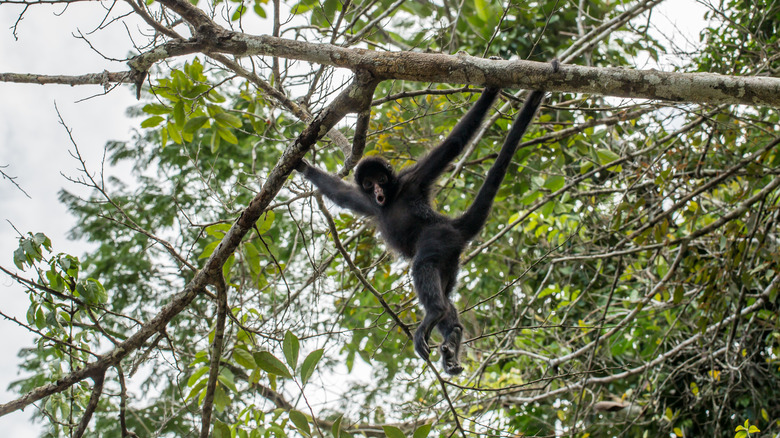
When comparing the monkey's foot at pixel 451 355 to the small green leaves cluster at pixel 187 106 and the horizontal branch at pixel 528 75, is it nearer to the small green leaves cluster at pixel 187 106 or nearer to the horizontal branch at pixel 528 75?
the horizontal branch at pixel 528 75

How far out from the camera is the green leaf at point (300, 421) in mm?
3885

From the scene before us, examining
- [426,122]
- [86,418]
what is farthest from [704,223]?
[86,418]

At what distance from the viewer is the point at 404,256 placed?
597 centimetres

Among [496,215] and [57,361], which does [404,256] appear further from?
[496,215]

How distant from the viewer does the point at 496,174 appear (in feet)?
16.6

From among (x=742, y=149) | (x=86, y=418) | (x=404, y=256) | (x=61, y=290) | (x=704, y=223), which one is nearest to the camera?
(x=86, y=418)

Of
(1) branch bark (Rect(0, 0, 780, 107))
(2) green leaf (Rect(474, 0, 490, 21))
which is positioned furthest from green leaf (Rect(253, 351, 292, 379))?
(2) green leaf (Rect(474, 0, 490, 21))

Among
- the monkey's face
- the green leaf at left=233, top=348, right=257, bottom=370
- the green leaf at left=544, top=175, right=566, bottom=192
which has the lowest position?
the green leaf at left=233, top=348, right=257, bottom=370

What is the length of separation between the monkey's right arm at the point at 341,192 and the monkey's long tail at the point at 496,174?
3.41 feet

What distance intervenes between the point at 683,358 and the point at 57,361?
870cm

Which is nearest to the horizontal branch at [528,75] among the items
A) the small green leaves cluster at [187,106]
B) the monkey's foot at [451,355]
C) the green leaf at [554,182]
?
the small green leaves cluster at [187,106]

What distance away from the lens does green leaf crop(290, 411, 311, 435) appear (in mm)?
3885

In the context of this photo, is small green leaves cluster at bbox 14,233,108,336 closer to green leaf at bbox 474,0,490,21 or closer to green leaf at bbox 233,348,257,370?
green leaf at bbox 233,348,257,370

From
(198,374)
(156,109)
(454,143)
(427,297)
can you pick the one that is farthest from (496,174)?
(156,109)
